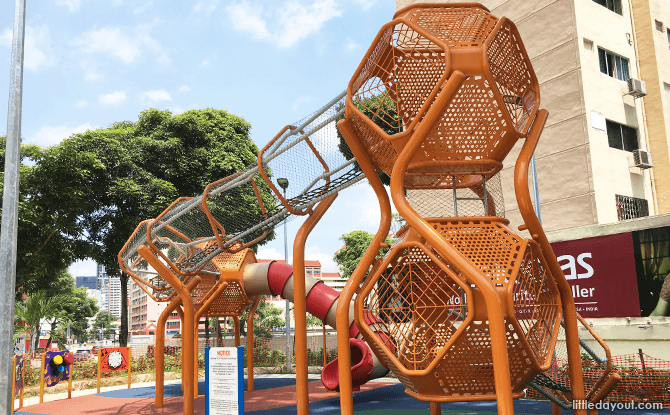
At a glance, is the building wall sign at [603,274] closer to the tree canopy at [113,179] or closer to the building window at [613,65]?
the building window at [613,65]

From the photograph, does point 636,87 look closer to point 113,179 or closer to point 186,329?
point 186,329

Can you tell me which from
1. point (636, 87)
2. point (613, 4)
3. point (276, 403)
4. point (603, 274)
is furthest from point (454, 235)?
point (613, 4)

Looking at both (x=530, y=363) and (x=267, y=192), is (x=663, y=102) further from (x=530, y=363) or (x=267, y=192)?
(x=530, y=363)

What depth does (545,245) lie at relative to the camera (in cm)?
563

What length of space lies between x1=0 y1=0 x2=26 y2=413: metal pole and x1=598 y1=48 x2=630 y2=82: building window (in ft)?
61.8

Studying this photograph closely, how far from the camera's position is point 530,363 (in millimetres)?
5160

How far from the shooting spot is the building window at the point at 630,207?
18.9 meters

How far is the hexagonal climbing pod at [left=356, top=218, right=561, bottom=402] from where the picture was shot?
506 cm

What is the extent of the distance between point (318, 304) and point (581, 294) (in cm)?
760

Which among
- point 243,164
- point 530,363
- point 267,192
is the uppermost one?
point 243,164

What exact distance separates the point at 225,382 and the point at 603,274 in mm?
11633

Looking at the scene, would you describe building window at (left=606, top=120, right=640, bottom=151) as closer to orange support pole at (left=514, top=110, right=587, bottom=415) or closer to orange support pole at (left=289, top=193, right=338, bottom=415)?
orange support pole at (left=289, top=193, right=338, bottom=415)

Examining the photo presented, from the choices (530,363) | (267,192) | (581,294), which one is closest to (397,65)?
(530,363)

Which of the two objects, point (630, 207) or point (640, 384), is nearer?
point (640, 384)
